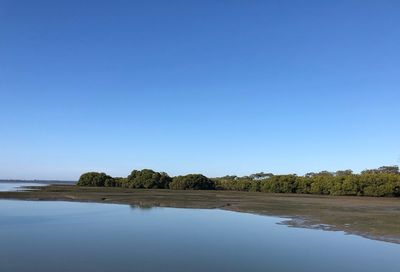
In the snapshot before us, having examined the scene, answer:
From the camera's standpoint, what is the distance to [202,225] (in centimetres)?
2783

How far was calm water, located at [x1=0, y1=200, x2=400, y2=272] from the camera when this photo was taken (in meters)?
15.7

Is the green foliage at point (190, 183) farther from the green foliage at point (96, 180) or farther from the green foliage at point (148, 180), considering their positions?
the green foliage at point (96, 180)

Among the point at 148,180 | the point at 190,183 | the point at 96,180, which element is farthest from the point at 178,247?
the point at 96,180

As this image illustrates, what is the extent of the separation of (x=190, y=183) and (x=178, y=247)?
82680mm

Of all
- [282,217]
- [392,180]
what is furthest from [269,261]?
[392,180]

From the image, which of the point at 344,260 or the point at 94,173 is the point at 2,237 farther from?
the point at 94,173

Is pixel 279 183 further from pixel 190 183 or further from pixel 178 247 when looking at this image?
→ pixel 178 247

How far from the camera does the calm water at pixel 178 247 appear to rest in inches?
617

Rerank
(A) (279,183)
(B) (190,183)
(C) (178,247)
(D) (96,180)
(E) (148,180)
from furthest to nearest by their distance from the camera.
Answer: (D) (96,180), (E) (148,180), (B) (190,183), (A) (279,183), (C) (178,247)

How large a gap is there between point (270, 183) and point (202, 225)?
6534 cm

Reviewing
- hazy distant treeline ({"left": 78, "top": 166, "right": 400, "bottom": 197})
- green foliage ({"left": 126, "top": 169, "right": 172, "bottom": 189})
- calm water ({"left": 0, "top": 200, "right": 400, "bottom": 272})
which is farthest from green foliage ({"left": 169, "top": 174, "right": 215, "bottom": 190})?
calm water ({"left": 0, "top": 200, "right": 400, "bottom": 272})

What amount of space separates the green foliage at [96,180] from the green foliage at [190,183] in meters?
17.4

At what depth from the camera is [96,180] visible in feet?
362

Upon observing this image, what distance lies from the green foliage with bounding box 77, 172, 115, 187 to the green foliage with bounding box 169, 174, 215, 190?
17.4 metres
